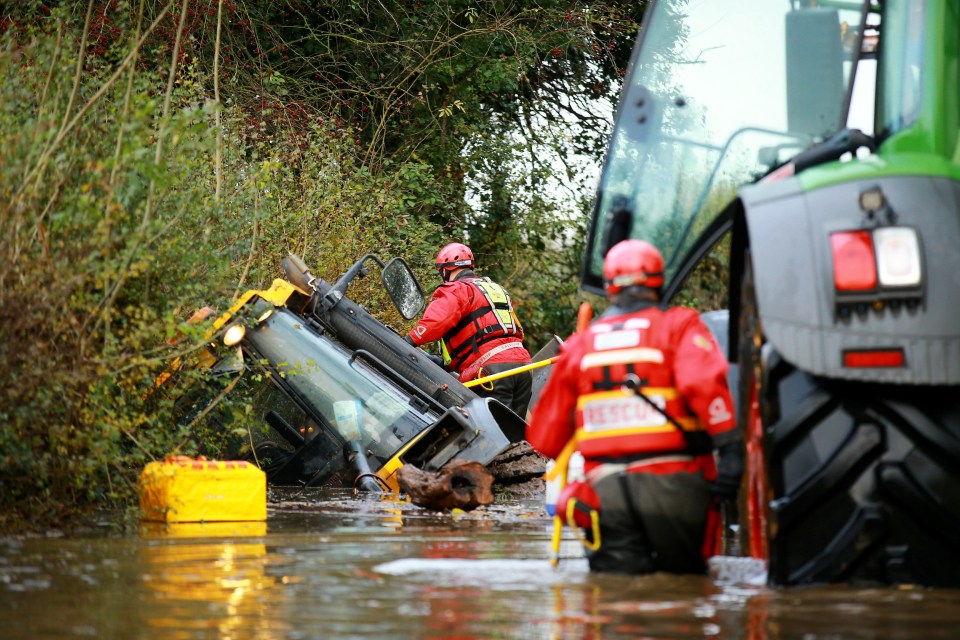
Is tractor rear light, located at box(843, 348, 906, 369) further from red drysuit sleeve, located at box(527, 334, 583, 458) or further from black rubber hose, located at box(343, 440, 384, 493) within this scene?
black rubber hose, located at box(343, 440, 384, 493)

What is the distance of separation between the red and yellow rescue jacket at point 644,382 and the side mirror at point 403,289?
5282mm

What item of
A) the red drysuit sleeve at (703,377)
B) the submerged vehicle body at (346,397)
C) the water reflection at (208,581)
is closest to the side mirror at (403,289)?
the submerged vehicle body at (346,397)

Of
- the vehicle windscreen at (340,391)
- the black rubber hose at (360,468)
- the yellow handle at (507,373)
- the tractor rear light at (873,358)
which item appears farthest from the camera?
the yellow handle at (507,373)

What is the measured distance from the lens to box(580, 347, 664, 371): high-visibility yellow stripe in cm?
602

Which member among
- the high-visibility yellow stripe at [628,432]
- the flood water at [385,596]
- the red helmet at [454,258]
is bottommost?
the flood water at [385,596]

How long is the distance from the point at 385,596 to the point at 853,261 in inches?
72.1

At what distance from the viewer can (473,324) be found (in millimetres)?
12969

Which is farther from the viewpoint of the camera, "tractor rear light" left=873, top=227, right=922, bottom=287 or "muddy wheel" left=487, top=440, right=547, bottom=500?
"muddy wheel" left=487, top=440, right=547, bottom=500

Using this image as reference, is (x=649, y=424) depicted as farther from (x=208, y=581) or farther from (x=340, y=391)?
(x=340, y=391)

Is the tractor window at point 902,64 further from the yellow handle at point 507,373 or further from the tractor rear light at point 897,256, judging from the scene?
the yellow handle at point 507,373

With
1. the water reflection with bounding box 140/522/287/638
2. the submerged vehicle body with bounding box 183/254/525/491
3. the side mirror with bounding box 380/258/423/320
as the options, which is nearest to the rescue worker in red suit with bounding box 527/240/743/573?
the water reflection with bounding box 140/522/287/638

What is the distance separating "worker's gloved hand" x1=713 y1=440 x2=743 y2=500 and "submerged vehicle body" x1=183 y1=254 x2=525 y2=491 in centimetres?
489

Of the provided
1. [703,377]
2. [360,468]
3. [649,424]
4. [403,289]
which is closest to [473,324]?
[403,289]

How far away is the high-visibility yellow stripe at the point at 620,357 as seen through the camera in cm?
602
